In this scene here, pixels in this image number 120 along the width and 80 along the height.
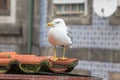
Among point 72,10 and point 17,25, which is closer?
point 72,10

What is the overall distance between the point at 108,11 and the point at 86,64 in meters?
1.45

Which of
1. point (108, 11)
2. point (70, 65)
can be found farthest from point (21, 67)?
point (108, 11)

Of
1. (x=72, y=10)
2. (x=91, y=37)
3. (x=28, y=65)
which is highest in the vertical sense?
(x=72, y=10)

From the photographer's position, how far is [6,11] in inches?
565

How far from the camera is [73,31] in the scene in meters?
13.0

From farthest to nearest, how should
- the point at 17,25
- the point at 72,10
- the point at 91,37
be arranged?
the point at 17,25 < the point at 72,10 < the point at 91,37

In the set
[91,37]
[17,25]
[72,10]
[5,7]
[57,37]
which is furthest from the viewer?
[5,7]

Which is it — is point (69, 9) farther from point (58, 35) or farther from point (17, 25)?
point (58, 35)

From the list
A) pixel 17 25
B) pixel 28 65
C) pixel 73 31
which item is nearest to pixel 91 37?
pixel 73 31

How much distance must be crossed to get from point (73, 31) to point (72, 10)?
491 millimetres

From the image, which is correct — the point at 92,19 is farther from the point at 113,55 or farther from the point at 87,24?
the point at 113,55

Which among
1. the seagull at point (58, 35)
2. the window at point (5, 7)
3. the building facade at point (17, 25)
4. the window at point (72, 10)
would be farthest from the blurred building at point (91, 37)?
the seagull at point (58, 35)

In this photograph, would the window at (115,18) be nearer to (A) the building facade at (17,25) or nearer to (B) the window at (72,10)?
(B) the window at (72,10)

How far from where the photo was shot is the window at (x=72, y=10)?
1273 cm
